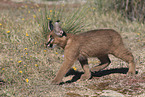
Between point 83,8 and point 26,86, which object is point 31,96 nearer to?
point 26,86

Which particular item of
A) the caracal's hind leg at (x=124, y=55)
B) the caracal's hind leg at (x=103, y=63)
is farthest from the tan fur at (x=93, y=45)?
the caracal's hind leg at (x=103, y=63)

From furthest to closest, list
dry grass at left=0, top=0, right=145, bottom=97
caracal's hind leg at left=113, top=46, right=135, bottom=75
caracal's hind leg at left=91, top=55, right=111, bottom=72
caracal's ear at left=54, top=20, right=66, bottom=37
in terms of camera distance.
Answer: caracal's hind leg at left=91, top=55, right=111, bottom=72 → caracal's hind leg at left=113, top=46, right=135, bottom=75 → caracal's ear at left=54, top=20, right=66, bottom=37 → dry grass at left=0, top=0, right=145, bottom=97

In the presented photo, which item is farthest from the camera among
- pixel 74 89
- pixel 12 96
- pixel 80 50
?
pixel 80 50

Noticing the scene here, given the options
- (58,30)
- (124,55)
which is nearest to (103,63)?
(124,55)

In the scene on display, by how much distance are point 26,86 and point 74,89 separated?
1.04m

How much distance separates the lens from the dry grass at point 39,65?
15.5 ft

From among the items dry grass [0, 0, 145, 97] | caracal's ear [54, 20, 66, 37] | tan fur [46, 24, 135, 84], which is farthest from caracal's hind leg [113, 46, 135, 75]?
caracal's ear [54, 20, 66, 37]

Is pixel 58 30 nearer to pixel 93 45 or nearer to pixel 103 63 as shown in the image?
pixel 93 45

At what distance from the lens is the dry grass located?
15.5 feet

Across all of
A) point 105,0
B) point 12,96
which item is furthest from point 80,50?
point 105,0

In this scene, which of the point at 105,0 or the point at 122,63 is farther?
the point at 105,0

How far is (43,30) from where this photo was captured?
24.2 feet

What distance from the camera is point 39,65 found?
6320mm

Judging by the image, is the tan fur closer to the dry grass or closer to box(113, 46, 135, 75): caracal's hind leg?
box(113, 46, 135, 75): caracal's hind leg
